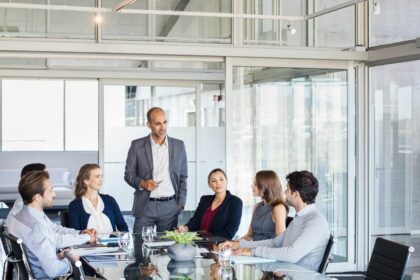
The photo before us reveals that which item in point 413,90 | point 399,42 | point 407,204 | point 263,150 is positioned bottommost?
point 407,204

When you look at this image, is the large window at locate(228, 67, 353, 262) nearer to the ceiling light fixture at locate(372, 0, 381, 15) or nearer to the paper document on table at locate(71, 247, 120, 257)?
the ceiling light fixture at locate(372, 0, 381, 15)

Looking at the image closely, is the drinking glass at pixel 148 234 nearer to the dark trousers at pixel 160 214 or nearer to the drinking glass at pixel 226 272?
the drinking glass at pixel 226 272

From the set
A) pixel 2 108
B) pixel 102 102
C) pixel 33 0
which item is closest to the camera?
pixel 33 0

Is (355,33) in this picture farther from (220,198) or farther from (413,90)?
(220,198)

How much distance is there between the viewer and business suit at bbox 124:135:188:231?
6.74 m

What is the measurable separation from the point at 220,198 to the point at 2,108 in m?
8.15

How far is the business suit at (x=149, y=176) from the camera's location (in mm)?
6742

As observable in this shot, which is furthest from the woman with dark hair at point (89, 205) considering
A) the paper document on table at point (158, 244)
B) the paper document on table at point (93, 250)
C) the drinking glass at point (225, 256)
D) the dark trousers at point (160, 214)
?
the drinking glass at point (225, 256)

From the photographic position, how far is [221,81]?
1135cm

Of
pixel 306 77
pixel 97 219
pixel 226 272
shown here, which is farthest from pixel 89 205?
pixel 306 77

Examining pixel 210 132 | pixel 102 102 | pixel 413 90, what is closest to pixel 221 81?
pixel 210 132

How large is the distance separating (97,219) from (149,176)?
845mm

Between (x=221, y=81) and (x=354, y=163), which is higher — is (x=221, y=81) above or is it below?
above

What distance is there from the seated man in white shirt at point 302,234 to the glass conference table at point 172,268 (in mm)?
116
